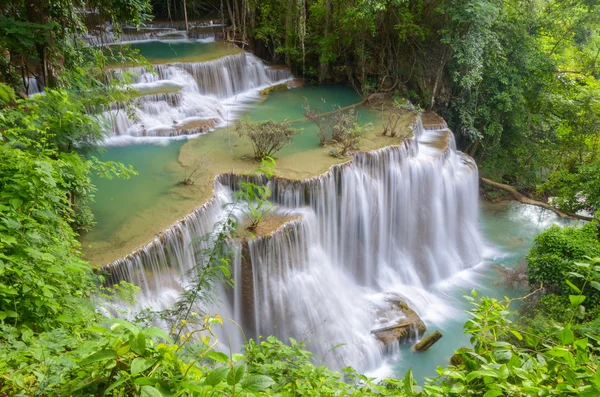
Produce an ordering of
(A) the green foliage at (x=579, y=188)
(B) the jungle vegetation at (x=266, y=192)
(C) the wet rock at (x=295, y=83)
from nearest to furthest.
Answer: (B) the jungle vegetation at (x=266, y=192), (A) the green foliage at (x=579, y=188), (C) the wet rock at (x=295, y=83)

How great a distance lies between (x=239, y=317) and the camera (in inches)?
281

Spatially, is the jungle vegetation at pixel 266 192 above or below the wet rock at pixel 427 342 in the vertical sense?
above

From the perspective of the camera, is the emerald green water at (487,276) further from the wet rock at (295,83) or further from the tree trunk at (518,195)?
the wet rock at (295,83)

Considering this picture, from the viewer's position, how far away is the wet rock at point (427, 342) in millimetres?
7922

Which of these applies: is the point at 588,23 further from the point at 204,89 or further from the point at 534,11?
the point at 204,89

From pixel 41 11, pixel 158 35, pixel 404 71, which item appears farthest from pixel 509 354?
pixel 158 35

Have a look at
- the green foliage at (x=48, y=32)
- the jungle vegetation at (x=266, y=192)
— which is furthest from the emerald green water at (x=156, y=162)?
the green foliage at (x=48, y=32)

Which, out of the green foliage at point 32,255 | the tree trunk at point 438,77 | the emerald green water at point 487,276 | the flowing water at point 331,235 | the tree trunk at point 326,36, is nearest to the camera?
the green foliage at point 32,255

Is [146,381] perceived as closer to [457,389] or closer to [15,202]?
[457,389]

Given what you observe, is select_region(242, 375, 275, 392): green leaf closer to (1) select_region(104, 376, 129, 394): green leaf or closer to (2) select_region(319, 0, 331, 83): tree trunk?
(1) select_region(104, 376, 129, 394): green leaf

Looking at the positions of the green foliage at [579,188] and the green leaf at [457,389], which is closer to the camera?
the green leaf at [457,389]

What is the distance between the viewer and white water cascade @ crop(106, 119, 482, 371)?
6.78 meters

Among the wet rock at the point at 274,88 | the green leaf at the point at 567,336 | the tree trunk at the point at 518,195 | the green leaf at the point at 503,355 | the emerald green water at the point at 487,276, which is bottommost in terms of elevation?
the emerald green water at the point at 487,276

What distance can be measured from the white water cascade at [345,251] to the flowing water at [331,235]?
2cm
